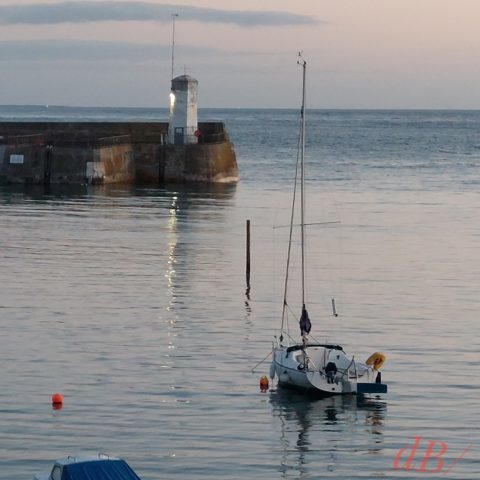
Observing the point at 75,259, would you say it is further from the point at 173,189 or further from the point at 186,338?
the point at 173,189

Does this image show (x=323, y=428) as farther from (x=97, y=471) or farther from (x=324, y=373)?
(x=97, y=471)

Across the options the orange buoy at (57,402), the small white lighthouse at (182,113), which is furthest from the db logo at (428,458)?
the small white lighthouse at (182,113)

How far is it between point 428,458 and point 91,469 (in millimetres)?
8599

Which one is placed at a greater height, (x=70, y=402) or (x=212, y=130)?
(x=212, y=130)

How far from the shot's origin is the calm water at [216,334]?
2788 centimetres

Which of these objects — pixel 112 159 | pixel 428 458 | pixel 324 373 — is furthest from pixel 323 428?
pixel 112 159

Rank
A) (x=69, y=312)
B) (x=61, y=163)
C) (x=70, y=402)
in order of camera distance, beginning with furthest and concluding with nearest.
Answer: (x=61, y=163)
(x=69, y=312)
(x=70, y=402)

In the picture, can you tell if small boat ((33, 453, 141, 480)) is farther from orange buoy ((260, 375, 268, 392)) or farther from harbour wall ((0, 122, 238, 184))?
harbour wall ((0, 122, 238, 184))

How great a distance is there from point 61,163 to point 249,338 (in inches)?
1910

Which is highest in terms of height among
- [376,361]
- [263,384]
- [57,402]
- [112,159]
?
[112,159]

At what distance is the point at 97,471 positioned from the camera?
21.8 m

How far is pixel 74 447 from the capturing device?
1077 inches

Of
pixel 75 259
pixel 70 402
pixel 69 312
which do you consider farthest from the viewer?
pixel 75 259

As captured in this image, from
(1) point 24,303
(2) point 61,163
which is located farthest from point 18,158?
(1) point 24,303
